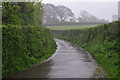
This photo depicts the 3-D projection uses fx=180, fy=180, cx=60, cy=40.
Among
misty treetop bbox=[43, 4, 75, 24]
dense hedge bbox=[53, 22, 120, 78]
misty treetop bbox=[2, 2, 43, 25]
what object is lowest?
dense hedge bbox=[53, 22, 120, 78]

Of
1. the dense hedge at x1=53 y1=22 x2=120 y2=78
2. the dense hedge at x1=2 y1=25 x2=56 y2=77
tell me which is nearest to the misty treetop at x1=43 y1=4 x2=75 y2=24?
the dense hedge at x1=53 y1=22 x2=120 y2=78

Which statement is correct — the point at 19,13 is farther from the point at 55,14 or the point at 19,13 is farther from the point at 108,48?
the point at 55,14

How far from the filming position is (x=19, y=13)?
19812 millimetres

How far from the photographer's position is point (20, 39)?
1443 cm

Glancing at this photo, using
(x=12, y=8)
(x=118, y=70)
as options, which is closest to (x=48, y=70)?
(x=118, y=70)

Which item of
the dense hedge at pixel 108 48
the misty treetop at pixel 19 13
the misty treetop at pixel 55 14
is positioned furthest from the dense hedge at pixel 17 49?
the misty treetop at pixel 55 14

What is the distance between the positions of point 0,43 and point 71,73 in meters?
5.34

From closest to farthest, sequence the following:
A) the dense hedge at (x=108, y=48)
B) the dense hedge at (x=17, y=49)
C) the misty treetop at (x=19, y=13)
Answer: the dense hedge at (x=17, y=49) → the dense hedge at (x=108, y=48) → the misty treetop at (x=19, y=13)

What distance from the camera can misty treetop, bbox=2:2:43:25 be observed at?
17.4 metres

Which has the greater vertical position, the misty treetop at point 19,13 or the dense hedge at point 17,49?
the misty treetop at point 19,13

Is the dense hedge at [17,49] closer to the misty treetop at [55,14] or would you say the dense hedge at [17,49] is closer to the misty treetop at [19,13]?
the misty treetop at [19,13]

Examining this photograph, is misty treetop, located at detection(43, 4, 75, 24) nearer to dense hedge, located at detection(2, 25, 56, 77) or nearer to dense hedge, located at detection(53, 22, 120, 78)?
dense hedge, located at detection(53, 22, 120, 78)

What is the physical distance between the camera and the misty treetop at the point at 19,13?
17438mm

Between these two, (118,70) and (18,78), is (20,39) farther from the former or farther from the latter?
(118,70)
